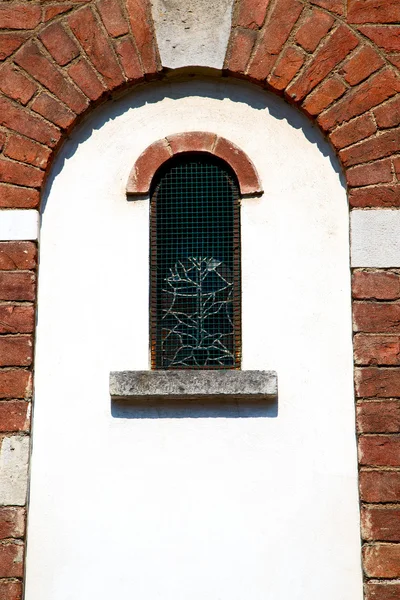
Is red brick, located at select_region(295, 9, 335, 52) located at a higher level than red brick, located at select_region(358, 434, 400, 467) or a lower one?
higher

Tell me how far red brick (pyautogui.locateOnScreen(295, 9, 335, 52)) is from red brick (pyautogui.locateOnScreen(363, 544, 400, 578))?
2665 millimetres

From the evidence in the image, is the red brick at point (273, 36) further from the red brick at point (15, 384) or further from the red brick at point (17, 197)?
the red brick at point (15, 384)

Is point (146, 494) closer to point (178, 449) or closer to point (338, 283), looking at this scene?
point (178, 449)

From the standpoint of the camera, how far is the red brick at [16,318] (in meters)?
5.24

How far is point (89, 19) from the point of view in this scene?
5.59 metres

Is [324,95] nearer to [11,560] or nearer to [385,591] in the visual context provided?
[385,591]

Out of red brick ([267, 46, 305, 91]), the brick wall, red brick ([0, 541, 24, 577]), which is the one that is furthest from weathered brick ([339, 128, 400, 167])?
red brick ([0, 541, 24, 577])

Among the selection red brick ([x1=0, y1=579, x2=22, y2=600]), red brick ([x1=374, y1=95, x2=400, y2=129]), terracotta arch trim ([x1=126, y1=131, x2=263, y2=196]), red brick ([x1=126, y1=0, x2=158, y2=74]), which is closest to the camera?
red brick ([x1=0, y1=579, x2=22, y2=600])

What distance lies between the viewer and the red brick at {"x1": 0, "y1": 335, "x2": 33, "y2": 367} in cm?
520

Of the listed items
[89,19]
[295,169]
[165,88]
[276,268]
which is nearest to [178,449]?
[276,268]

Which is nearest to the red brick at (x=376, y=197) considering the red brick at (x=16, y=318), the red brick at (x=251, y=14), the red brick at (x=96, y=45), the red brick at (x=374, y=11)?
the red brick at (x=374, y=11)

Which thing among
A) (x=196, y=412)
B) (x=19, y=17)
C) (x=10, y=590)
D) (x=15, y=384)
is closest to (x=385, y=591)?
(x=196, y=412)

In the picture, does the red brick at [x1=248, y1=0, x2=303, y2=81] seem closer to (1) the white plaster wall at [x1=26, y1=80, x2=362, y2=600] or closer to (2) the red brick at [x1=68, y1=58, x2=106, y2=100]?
(1) the white plaster wall at [x1=26, y1=80, x2=362, y2=600]

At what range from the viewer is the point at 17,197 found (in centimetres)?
540
